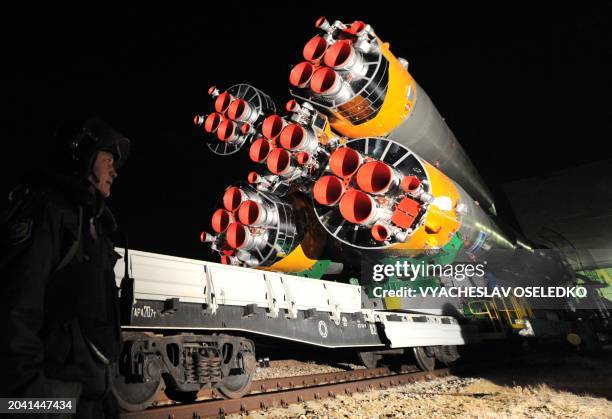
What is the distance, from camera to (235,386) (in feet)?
18.9

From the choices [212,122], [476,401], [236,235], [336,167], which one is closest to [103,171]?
[336,167]

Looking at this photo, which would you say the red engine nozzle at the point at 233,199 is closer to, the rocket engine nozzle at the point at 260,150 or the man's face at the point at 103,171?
the rocket engine nozzle at the point at 260,150

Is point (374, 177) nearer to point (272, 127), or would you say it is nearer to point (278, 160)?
point (278, 160)

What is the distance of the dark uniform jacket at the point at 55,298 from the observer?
4.52 ft

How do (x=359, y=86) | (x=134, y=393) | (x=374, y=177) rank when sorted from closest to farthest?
(x=134, y=393), (x=374, y=177), (x=359, y=86)

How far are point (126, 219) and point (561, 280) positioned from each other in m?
20.6

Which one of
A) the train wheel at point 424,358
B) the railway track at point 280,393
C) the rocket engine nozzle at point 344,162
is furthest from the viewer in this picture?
the train wheel at point 424,358

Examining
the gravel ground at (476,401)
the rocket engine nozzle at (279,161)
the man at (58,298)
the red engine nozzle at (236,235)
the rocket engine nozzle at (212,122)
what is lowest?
the gravel ground at (476,401)

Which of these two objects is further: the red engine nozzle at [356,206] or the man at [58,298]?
the red engine nozzle at [356,206]

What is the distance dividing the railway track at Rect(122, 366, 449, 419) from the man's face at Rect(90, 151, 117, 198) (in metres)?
3.36

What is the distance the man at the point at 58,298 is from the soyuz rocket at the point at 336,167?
5.72m

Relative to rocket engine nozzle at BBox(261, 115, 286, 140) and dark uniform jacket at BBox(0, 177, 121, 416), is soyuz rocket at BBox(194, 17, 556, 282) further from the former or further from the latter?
dark uniform jacket at BBox(0, 177, 121, 416)

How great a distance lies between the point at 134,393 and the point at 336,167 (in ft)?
16.7

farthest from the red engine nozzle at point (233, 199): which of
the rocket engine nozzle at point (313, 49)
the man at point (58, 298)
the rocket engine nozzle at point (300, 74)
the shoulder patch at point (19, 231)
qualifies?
the shoulder patch at point (19, 231)
